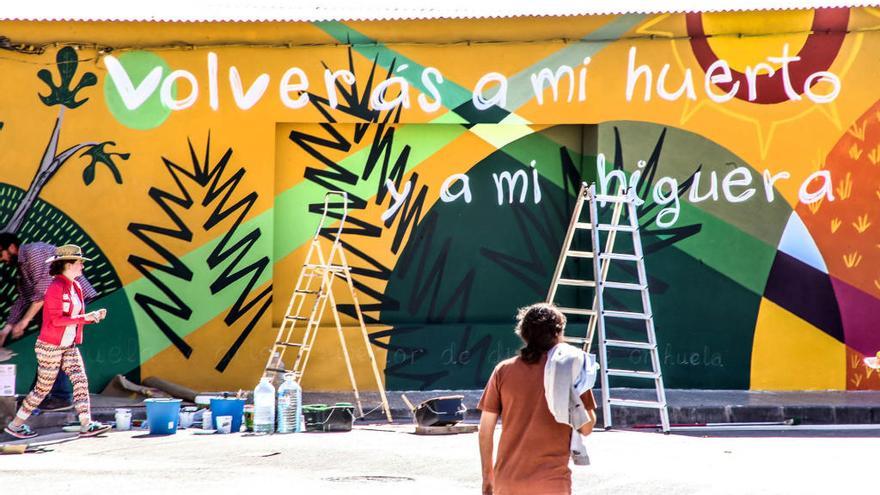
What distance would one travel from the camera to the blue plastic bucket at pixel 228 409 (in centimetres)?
1348

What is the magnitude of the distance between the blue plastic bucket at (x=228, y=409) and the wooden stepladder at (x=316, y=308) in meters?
0.77

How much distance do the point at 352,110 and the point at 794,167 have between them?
5.24 m

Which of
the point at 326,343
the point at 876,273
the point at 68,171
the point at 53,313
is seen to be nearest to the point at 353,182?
the point at 326,343

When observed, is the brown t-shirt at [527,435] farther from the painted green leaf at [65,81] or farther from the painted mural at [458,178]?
the painted green leaf at [65,81]

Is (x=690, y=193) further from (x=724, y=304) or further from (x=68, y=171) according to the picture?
(x=68, y=171)

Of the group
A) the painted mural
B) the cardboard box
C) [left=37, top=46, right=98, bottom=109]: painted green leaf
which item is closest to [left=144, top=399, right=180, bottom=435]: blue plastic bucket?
the cardboard box

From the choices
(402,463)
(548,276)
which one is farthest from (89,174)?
(402,463)

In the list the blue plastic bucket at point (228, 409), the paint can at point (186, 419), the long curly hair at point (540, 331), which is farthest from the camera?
the paint can at point (186, 419)

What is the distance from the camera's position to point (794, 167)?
627 inches

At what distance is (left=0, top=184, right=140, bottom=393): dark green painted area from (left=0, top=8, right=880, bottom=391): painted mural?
3cm

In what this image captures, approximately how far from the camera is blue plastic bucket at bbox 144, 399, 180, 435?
13281 millimetres

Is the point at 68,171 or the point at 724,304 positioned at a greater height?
the point at 68,171

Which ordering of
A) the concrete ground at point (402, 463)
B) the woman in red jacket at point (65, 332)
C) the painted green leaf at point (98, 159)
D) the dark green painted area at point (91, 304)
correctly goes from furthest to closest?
the painted green leaf at point (98, 159) < the dark green painted area at point (91, 304) < the woman in red jacket at point (65, 332) < the concrete ground at point (402, 463)

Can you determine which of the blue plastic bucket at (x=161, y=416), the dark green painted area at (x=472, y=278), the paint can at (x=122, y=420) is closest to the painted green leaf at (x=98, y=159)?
the paint can at (x=122, y=420)
